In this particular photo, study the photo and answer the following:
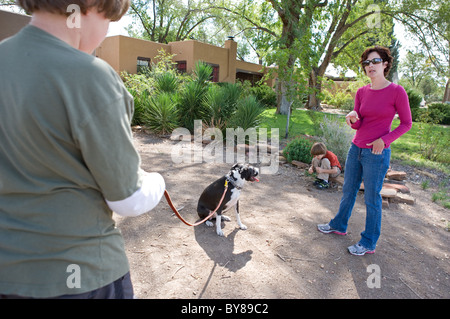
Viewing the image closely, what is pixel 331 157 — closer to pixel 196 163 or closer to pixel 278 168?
pixel 278 168

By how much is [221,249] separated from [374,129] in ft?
6.91

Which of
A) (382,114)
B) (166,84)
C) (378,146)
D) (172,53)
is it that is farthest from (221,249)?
(172,53)

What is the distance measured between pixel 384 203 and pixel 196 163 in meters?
3.78

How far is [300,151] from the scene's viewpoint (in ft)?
21.7

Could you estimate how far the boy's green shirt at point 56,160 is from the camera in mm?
815

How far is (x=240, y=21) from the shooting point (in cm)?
2333

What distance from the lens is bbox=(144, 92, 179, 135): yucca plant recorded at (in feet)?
28.9

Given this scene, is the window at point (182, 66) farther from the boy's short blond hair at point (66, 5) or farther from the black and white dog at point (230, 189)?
the boy's short blond hair at point (66, 5)

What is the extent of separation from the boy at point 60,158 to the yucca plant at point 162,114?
8052 mm

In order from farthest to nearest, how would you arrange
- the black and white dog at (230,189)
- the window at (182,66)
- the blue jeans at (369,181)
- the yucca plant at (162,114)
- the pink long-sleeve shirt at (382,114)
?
1. the window at (182,66)
2. the yucca plant at (162,114)
3. the black and white dog at (230,189)
4. the blue jeans at (369,181)
5. the pink long-sleeve shirt at (382,114)

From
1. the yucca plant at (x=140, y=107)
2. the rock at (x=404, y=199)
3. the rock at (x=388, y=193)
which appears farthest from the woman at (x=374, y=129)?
the yucca plant at (x=140, y=107)

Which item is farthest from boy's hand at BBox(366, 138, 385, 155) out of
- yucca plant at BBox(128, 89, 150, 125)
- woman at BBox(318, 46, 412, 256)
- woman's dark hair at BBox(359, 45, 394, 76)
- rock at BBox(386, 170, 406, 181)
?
yucca plant at BBox(128, 89, 150, 125)

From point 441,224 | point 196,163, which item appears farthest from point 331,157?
point 196,163
